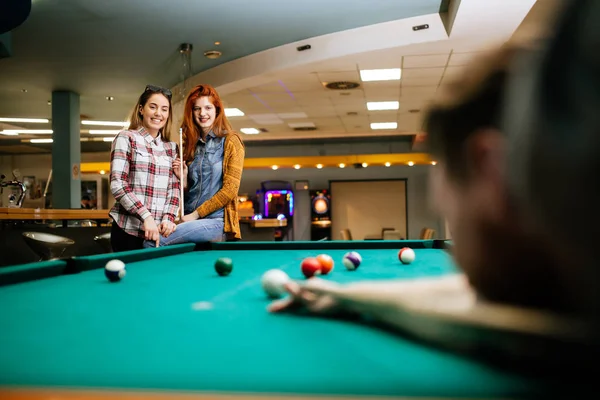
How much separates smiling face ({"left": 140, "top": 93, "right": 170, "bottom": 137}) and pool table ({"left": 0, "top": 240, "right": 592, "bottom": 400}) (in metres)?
1.56

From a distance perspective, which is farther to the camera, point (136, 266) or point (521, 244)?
point (136, 266)

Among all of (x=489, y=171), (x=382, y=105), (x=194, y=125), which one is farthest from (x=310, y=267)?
(x=382, y=105)

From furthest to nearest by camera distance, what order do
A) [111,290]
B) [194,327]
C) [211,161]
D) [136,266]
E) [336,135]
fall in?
1. [336,135]
2. [211,161]
3. [136,266]
4. [111,290]
5. [194,327]

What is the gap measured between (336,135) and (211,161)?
36.6 ft

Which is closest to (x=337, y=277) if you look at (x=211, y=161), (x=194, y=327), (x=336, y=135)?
(x=194, y=327)

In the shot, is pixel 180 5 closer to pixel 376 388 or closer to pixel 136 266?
pixel 136 266

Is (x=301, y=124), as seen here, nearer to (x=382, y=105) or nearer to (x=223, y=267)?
(x=382, y=105)

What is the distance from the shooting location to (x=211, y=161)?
3.03 metres

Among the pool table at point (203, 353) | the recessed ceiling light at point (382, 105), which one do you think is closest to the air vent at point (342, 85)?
the recessed ceiling light at point (382, 105)

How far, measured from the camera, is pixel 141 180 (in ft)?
9.06

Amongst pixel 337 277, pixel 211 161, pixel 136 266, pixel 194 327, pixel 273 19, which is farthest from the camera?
pixel 273 19

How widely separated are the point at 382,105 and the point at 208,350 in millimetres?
9322

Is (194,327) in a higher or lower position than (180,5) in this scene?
lower

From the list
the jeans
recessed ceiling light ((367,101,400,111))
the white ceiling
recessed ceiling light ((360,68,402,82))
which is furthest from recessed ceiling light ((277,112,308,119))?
the jeans
